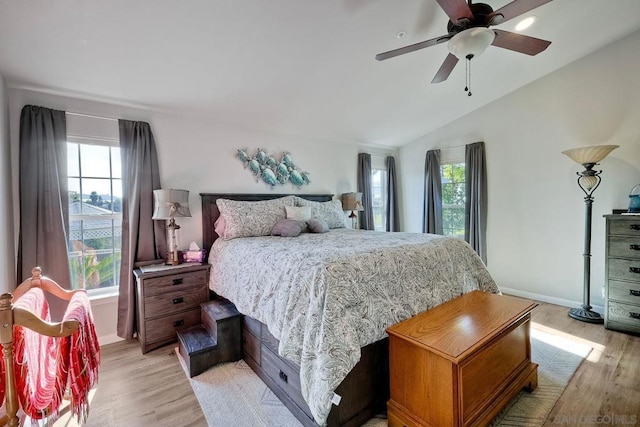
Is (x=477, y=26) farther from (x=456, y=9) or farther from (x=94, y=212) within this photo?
(x=94, y=212)

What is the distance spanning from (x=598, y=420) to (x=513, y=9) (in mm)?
2502

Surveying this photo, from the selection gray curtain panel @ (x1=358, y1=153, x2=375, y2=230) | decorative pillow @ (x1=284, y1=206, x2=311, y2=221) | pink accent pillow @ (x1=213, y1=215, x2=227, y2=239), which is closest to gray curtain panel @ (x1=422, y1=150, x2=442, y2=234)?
gray curtain panel @ (x1=358, y1=153, x2=375, y2=230)

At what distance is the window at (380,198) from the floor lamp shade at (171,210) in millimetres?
3341

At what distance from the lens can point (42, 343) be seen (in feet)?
4.82

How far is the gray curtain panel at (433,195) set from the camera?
4785 mm

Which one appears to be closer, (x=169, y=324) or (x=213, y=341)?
(x=213, y=341)

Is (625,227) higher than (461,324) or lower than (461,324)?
higher

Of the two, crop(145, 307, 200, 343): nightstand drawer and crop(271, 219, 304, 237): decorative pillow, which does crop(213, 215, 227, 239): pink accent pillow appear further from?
crop(145, 307, 200, 343): nightstand drawer

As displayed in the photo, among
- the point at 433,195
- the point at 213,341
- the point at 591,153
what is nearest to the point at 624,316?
the point at 591,153

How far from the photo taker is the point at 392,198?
5.21 metres

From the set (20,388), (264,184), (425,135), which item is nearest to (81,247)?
(20,388)

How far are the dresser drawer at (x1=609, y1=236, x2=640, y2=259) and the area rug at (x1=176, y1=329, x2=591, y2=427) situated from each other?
3.38 ft

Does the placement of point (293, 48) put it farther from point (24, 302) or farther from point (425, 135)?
point (425, 135)

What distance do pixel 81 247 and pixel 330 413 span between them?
9.02 feet
